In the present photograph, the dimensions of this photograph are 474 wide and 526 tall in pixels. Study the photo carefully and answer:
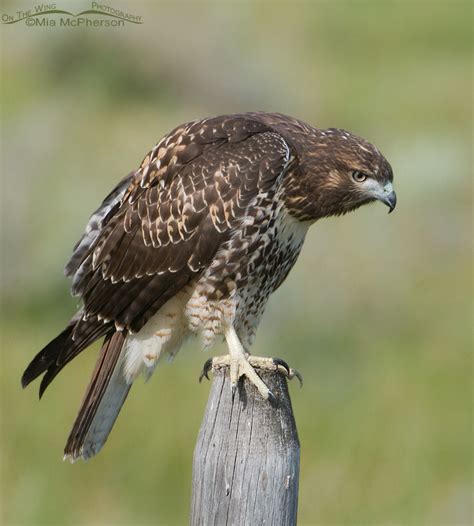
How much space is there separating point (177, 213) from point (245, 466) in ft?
4.85

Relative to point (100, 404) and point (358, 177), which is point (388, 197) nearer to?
point (358, 177)

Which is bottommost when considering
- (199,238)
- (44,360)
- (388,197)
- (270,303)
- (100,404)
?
(270,303)

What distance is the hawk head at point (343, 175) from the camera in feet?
15.9

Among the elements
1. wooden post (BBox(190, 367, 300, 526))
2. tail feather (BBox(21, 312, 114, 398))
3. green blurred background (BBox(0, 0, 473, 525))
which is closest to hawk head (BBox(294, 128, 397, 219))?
tail feather (BBox(21, 312, 114, 398))

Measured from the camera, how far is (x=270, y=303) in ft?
25.6

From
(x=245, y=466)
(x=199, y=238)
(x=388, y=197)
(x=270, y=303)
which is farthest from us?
(x=270, y=303)

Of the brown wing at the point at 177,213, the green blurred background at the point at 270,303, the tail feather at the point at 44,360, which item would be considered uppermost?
the brown wing at the point at 177,213

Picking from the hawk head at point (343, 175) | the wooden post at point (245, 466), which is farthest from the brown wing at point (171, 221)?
the wooden post at point (245, 466)

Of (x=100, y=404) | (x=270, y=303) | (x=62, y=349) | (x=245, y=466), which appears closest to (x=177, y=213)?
(x=62, y=349)

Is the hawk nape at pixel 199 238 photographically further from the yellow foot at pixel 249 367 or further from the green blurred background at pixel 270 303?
the green blurred background at pixel 270 303

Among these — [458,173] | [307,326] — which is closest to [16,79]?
[458,173]

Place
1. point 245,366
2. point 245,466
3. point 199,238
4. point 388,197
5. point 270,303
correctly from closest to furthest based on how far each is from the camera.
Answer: point 245,466 < point 245,366 < point 199,238 < point 388,197 < point 270,303

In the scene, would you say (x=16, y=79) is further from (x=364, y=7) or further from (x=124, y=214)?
(x=364, y=7)

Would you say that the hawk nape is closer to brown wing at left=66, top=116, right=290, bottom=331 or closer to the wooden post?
brown wing at left=66, top=116, right=290, bottom=331
